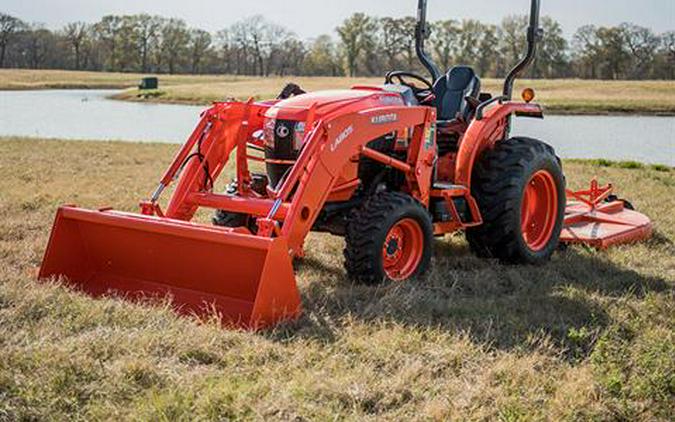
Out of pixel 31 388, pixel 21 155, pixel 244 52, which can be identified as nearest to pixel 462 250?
pixel 31 388

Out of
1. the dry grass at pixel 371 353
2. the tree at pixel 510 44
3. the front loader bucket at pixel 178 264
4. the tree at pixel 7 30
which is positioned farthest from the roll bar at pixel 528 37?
the tree at pixel 7 30

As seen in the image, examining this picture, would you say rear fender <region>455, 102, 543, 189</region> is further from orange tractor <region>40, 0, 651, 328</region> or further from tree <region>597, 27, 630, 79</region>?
tree <region>597, 27, 630, 79</region>

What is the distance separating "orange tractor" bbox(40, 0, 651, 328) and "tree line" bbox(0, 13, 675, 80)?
3409 cm

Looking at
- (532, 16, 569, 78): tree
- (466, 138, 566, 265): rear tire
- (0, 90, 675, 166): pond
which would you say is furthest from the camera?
(532, 16, 569, 78): tree

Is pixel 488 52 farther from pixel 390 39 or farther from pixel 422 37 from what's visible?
pixel 422 37

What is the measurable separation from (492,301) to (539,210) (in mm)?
2044

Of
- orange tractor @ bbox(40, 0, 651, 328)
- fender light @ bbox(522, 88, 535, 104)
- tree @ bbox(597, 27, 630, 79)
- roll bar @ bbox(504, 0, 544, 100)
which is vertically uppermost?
tree @ bbox(597, 27, 630, 79)

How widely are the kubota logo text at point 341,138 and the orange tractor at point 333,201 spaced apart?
0.01 m

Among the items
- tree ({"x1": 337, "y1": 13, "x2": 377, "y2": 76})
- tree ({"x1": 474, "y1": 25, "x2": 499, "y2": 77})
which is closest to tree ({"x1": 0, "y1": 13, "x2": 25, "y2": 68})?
tree ({"x1": 337, "y1": 13, "x2": 377, "y2": 76})

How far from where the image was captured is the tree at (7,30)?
278 ft

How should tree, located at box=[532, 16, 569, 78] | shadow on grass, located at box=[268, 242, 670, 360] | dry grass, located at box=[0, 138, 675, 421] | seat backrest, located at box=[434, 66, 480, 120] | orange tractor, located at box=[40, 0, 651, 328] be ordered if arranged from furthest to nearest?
tree, located at box=[532, 16, 569, 78], seat backrest, located at box=[434, 66, 480, 120], orange tractor, located at box=[40, 0, 651, 328], shadow on grass, located at box=[268, 242, 670, 360], dry grass, located at box=[0, 138, 675, 421]

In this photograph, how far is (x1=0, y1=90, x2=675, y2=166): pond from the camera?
20.0 m

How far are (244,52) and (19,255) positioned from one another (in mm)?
77997

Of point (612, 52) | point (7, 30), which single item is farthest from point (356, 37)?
point (7, 30)
